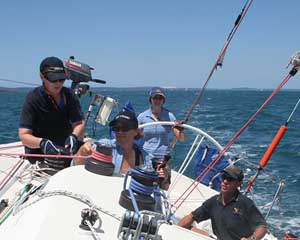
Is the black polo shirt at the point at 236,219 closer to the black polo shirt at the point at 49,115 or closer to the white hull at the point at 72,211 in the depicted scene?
the white hull at the point at 72,211

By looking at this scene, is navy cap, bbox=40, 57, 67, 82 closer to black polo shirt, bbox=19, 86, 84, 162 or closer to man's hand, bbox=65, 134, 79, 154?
black polo shirt, bbox=19, 86, 84, 162

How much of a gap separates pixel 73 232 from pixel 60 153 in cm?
118

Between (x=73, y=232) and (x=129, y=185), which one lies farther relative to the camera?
(x=129, y=185)

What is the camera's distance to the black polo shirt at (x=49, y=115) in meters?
3.12

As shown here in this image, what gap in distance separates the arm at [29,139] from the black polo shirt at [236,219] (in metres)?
1.49

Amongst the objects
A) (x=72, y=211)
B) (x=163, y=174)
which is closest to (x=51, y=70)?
(x=163, y=174)

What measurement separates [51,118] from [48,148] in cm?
39

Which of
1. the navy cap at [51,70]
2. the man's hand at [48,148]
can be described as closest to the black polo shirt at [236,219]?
the man's hand at [48,148]

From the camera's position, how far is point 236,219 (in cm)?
329

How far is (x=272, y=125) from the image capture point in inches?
784

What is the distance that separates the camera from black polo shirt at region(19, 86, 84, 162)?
10.2ft

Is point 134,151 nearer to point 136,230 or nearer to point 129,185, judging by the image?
point 129,185

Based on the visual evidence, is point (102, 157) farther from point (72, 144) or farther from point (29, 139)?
point (29, 139)

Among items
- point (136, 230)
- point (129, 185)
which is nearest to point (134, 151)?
point (129, 185)
